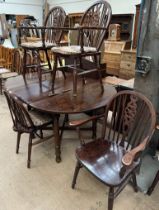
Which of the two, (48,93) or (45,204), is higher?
(48,93)

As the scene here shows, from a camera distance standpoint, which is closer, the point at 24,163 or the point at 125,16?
the point at 24,163

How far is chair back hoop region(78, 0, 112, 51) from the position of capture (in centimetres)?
212

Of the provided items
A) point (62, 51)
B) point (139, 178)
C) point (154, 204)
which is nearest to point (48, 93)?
point (62, 51)

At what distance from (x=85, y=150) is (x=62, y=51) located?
107 centimetres

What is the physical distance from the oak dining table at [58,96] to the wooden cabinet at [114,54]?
81.8 inches

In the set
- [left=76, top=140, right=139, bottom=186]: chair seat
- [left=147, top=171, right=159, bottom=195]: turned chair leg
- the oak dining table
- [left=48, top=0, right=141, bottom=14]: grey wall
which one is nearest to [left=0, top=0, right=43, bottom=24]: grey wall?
[left=48, top=0, right=141, bottom=14]: grey wall

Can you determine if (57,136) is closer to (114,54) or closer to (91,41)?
(91,41)

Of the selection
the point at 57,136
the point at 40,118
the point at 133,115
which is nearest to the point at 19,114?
the point at 40,118

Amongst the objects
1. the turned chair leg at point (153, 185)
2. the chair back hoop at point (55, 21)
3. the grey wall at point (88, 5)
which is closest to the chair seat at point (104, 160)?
the turned chair leg at point (153, 185)

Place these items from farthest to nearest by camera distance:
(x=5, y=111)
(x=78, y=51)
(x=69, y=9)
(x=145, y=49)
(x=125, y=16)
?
(x=69, y=9), (x=125, y=16), (x=5, y=111), (x=78, y=51), (x=145, y=49)

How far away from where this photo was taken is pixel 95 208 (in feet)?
5.00

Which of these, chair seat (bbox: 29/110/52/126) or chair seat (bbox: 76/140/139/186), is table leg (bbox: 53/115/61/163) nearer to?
chair seat (bbox: 29/110/52/126)

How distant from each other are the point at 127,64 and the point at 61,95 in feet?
8.51

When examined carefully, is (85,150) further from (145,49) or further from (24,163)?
(145,49)
